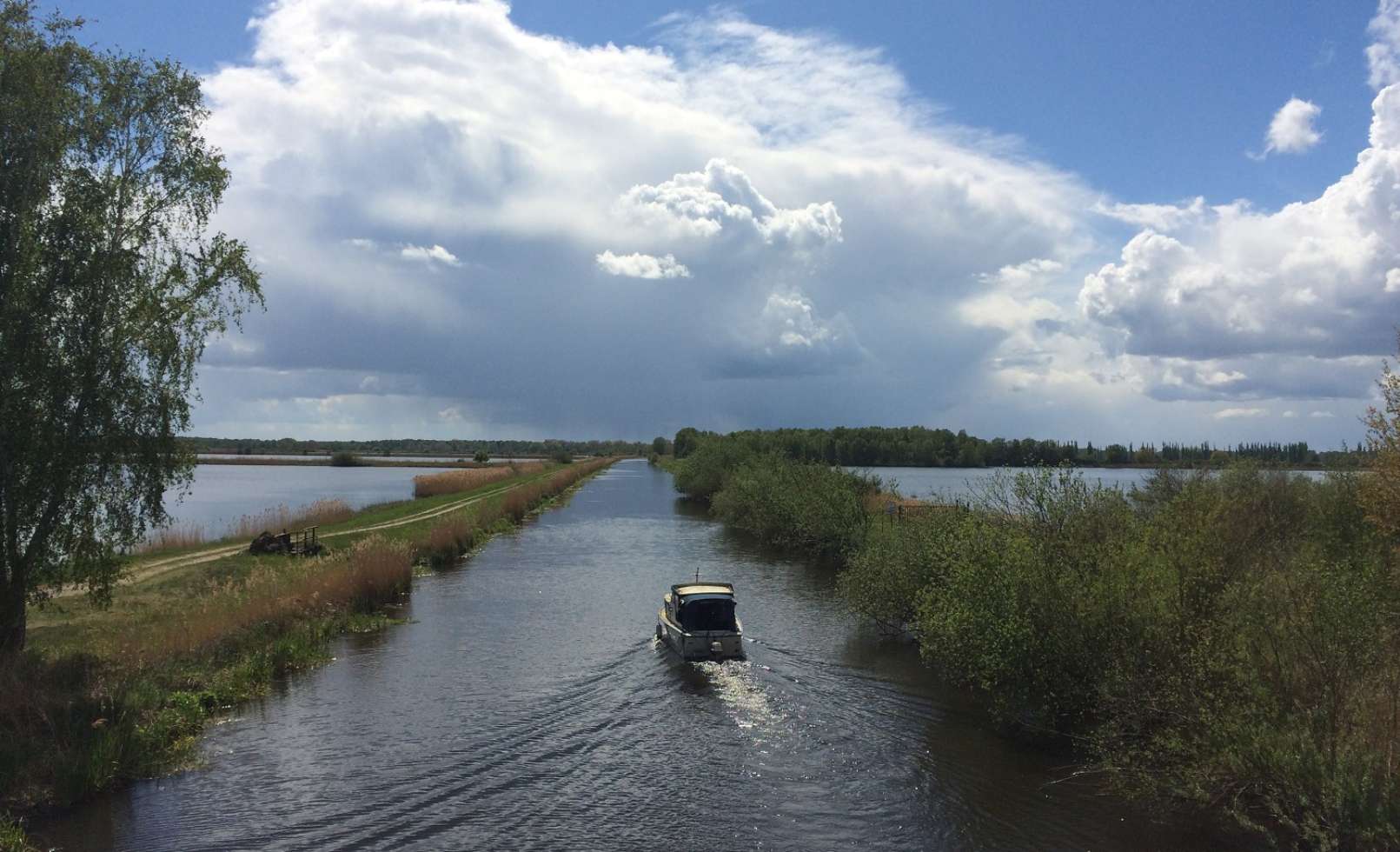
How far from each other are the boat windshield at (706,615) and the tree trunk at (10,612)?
1628cm

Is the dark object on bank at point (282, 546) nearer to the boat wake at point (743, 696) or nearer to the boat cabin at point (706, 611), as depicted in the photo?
the boat cabin at point (706, 611)

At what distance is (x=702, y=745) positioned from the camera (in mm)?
19688

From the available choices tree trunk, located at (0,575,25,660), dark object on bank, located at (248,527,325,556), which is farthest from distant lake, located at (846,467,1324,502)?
dark object on bank, located at (248,527,325,556)

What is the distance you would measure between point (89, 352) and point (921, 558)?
23354 mm

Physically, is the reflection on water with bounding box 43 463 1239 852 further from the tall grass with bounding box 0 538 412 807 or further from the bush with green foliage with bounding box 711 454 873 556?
the bush with green foliage with bounding box 711 454 873 556

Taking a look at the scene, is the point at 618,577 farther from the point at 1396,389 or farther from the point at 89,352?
the point at 1396,389

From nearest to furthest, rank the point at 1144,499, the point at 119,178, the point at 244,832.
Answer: the point at 244,832
the point at 119,178
the point at 1144,499

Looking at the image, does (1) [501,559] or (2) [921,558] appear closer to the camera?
(2) [921,558]

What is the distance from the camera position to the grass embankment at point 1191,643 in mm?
12297

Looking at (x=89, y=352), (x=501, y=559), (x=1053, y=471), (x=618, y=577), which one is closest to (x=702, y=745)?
(x=1053, y=471)

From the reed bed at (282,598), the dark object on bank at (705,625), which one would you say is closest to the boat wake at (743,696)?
the dark object on bank at (705,625)

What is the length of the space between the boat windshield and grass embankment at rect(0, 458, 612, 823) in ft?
36.9

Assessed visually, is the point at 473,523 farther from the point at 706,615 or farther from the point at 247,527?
the point at 706,615

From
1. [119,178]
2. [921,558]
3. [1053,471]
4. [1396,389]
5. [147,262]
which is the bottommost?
[921,558]
